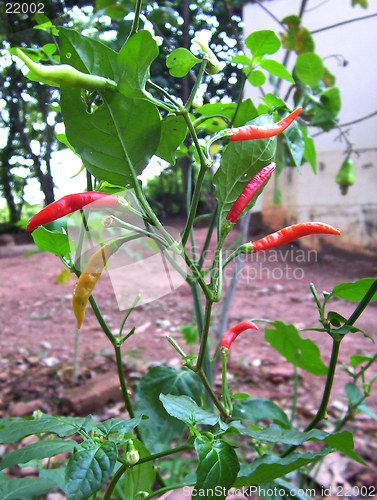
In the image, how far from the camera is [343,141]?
2727 mm

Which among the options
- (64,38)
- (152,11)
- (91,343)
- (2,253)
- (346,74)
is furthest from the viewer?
(2,253)

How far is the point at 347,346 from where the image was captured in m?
1.58

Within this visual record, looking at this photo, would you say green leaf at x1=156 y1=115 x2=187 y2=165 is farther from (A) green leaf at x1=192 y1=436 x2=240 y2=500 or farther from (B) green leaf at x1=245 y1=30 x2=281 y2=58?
(A) green leaf at x1=192 y1=436 x2=240 y2=500

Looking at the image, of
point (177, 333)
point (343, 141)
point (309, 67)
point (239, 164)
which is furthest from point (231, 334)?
point (343, 141)

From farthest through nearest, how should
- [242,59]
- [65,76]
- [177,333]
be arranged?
[177,333] < [242,59] < [65,76]

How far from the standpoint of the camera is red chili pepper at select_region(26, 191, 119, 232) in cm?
34

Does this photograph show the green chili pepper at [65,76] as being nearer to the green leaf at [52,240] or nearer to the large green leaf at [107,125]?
the large green leaf at [107,125]

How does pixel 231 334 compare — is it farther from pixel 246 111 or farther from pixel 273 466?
pixel 246 111

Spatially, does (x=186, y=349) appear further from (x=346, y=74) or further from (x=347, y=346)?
(x=346, y=74)

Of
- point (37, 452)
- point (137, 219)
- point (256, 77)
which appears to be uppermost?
point (256, 77)

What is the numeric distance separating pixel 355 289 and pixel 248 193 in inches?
6.8

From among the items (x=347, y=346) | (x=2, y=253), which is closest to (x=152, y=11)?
(x=347, y=346)

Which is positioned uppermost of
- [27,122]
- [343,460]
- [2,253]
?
[27,122]

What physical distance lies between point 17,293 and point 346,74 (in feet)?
9.19
